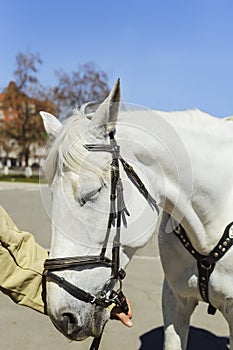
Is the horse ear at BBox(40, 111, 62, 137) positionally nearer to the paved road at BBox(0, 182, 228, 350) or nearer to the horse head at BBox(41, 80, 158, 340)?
the horse head at BBox(41, 80, 158, 340)

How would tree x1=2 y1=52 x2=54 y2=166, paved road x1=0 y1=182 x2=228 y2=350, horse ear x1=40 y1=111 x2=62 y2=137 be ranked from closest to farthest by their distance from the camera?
horse ear x1=40 y1=111 x2=62 y2=137 → paved road x1=0 y1=182 x2=228 y2=350 → tree x1=2 y1=52 x2=54 y2=166

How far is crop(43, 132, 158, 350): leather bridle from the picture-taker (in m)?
1.69

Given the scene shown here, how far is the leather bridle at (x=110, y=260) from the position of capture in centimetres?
169

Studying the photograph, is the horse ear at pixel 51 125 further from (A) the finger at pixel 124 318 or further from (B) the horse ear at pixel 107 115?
(A) the finger at pixel 124 318

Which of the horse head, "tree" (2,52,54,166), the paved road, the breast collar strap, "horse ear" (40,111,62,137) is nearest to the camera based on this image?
the horse head

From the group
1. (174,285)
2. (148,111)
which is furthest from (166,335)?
(148,111)

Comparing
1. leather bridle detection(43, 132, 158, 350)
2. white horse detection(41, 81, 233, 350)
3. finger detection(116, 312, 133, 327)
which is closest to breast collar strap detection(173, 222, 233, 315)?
white horse detection(41, 81, 233, 350)

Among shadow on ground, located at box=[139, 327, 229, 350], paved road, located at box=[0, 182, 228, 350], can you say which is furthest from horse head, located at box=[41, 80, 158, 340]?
shadow on ground, located at box=[139, 327, 229, 350]

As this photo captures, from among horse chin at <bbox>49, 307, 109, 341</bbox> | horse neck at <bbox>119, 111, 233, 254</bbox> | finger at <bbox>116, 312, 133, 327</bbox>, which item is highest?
horse neck at <bbox>119, 111, 233, 254</bbox>

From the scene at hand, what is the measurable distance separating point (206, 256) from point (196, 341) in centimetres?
198

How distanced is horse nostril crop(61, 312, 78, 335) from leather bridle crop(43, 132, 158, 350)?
0.09 metres

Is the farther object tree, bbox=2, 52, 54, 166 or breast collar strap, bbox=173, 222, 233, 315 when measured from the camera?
tree, bbox=2, 52, 54, 166

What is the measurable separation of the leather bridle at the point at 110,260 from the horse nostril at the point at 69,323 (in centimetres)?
9

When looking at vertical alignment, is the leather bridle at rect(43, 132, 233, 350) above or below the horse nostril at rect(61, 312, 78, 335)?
above
